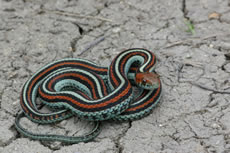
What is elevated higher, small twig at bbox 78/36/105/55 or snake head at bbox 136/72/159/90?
small twig at bbox 78/36/105/55

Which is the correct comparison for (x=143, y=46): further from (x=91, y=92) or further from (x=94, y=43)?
(x=91, y=92)

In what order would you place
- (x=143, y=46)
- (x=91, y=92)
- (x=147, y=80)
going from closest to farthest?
(x=147, y=80), (x=91, y=92), (x=143, y=46)

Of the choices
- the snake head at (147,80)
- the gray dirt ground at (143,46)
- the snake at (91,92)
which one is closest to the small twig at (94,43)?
the gray dirt ground at (143,46)

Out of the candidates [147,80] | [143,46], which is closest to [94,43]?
[143,46]

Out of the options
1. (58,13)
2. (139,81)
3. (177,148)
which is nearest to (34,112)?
(139,81)

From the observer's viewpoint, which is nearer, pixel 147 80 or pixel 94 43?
pixel 147 80

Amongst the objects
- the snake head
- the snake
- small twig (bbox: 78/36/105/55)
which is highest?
small twig (bbox: 78/36/105/55)

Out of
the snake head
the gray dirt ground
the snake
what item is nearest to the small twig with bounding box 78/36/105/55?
the gray dirt ground

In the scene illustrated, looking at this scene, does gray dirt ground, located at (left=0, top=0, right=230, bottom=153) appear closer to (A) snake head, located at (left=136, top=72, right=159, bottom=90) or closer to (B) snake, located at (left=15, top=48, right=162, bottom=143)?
(B) snake, located at (left=15, top=48, right=162, bottom=143)
